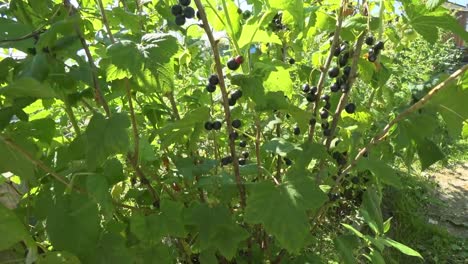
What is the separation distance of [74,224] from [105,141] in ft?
0.87

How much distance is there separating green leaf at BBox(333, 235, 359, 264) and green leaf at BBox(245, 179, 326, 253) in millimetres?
544

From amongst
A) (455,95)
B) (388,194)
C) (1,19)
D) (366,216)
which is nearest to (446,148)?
(388,194)

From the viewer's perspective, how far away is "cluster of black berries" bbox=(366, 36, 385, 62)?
4.48 ft

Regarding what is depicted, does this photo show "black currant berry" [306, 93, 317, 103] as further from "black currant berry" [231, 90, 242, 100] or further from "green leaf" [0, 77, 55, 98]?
"green leaf" [0, 77, 55, 98]

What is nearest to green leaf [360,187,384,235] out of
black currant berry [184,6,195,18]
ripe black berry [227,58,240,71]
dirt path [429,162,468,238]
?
ripe black berry [227,58,240,71]

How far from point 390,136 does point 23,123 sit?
1238mm

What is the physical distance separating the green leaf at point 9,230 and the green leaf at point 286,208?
592 mm

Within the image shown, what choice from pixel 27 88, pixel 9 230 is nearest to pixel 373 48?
pixel 27 88

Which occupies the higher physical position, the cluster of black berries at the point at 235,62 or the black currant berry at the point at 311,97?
the cluster of black berries at the point at 235,62

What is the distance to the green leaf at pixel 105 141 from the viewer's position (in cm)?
109

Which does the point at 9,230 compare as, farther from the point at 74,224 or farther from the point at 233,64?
the point at 233,64

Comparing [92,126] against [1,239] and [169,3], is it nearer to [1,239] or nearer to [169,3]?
[1,239]

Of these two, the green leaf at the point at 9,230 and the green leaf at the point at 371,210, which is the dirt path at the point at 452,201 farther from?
the green leaf at the point at 9,230

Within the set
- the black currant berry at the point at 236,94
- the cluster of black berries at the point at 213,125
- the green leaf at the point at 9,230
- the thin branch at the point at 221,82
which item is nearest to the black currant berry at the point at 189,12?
the thin branch at the point at 221,82
